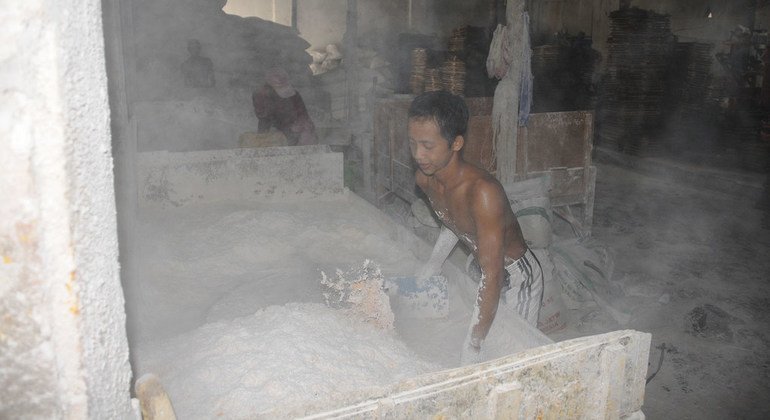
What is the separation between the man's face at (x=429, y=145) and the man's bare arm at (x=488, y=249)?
0.80ft

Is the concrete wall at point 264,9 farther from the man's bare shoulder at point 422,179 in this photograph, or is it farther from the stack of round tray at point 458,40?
the man's bare shoulder at point 422,179

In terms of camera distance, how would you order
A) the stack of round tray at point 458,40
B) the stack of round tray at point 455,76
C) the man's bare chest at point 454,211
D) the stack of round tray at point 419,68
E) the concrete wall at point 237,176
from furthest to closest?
the stack of round tray at point 458,40 < the stack of round tray at point 419,68 < the stack of round tray at point 455,76 < the concrete wall at point 237,176 < the man's bare chest at point 454,211

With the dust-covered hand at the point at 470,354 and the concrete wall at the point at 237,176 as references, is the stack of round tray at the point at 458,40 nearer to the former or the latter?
the concrete wall at the point at 237,176

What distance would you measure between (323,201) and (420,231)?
104cm

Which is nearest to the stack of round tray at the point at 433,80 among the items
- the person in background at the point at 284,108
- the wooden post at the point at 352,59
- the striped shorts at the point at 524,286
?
the wooden post at the point at 352,59

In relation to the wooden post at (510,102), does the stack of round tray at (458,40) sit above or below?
above

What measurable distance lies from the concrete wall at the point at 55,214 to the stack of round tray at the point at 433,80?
7.89 metres

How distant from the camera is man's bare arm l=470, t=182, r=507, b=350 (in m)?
2.65

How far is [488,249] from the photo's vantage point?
2.71 meters

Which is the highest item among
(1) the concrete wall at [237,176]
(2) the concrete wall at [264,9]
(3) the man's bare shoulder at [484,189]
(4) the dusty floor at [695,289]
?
(2) the concrete wall at [264,9]

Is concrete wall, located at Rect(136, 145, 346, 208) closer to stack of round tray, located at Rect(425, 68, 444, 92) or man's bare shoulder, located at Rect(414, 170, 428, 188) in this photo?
man's bare shoulder, located at Rect(414, 170, 428, 188)

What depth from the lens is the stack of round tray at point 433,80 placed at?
344 inches

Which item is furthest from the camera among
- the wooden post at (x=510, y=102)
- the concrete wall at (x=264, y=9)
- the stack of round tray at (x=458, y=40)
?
the concrete wall at (x=264, y=9)

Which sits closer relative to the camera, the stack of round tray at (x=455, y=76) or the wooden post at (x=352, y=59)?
the stack of round tray at (x=455, y=76)
